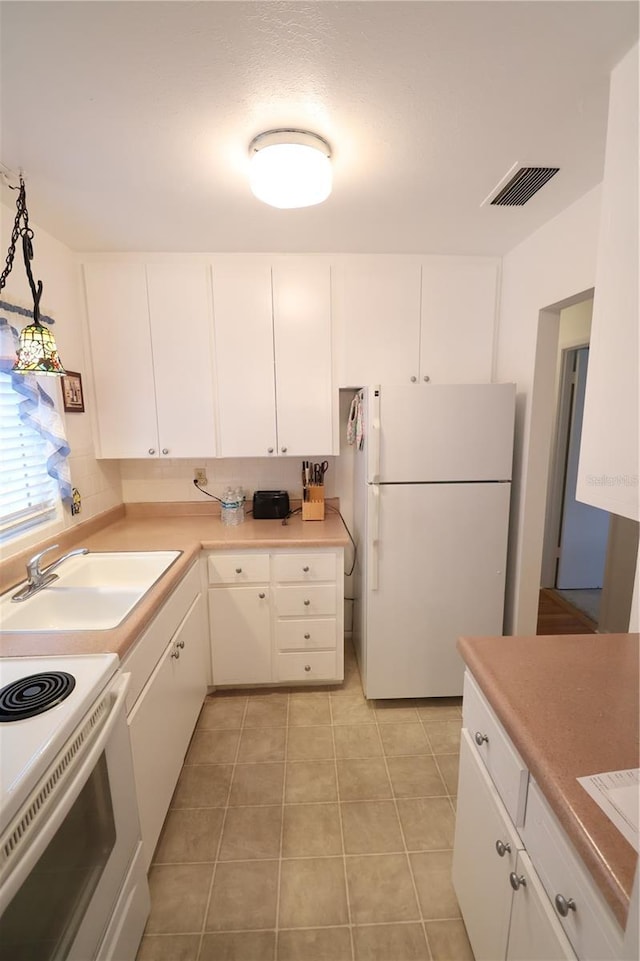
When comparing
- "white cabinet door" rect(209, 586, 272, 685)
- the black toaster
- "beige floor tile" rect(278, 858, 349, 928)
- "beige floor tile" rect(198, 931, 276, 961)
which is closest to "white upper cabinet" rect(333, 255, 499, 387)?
the black toaster

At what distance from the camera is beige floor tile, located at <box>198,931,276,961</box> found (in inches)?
45.2

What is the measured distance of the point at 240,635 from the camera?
214 centimetres

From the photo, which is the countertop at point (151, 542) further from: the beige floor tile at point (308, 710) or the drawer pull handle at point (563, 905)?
the drawer pull handle at point (563, 905)

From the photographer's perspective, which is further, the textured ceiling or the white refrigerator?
the white refrigerator

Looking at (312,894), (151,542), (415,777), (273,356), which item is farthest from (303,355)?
(312,894)

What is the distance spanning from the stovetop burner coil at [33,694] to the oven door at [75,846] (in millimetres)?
88

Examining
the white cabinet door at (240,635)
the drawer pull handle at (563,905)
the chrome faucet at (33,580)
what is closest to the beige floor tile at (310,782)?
the white cabinet door at (240,635)

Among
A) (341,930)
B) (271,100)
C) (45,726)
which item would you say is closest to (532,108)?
(271,100)

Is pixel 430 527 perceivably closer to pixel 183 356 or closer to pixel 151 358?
pixel 183 356

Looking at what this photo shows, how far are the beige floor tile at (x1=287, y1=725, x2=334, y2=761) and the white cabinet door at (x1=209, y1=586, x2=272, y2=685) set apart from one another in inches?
13.3

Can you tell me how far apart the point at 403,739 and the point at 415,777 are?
8.3 inches

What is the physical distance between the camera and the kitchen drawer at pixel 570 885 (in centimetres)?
57

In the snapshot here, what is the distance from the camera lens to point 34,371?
4.27ft

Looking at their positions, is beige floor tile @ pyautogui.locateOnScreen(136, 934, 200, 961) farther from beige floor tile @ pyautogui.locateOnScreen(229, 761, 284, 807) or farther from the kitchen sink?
the kitchen sink
